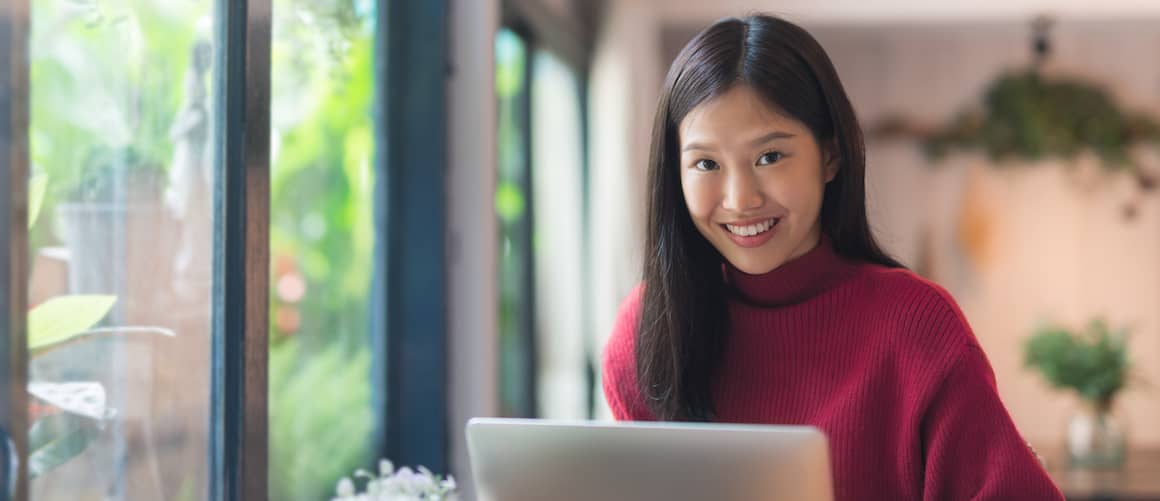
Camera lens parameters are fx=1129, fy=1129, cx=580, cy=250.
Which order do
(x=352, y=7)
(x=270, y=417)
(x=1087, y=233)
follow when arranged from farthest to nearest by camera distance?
Result: (x=1087, y=233) < (x=352, y=7) < (x=270, y=417)

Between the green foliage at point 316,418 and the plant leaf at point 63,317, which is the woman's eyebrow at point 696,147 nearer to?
the plant leaf at point 63,317

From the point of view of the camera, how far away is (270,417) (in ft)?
5.53

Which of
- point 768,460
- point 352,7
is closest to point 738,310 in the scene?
point 768,460

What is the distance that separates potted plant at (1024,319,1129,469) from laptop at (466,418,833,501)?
11.0 ft

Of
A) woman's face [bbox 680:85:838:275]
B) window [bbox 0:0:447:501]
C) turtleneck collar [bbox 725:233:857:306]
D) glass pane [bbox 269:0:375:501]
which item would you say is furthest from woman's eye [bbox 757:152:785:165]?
glass pane [bbox 269:0:375:501]

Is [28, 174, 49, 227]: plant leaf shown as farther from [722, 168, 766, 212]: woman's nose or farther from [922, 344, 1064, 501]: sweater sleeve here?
[922, 344, 1064, 501]: sweater sleeve

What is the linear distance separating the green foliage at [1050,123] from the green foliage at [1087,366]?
1.02 m

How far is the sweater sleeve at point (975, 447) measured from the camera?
1.06m

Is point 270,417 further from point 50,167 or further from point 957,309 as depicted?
point 957,309

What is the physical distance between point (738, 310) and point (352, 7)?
98cm

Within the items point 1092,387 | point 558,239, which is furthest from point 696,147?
point 1092,387

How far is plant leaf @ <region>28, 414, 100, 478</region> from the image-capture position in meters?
1.09

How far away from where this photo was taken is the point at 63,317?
1.13m

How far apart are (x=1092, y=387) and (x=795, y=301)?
120 inches
